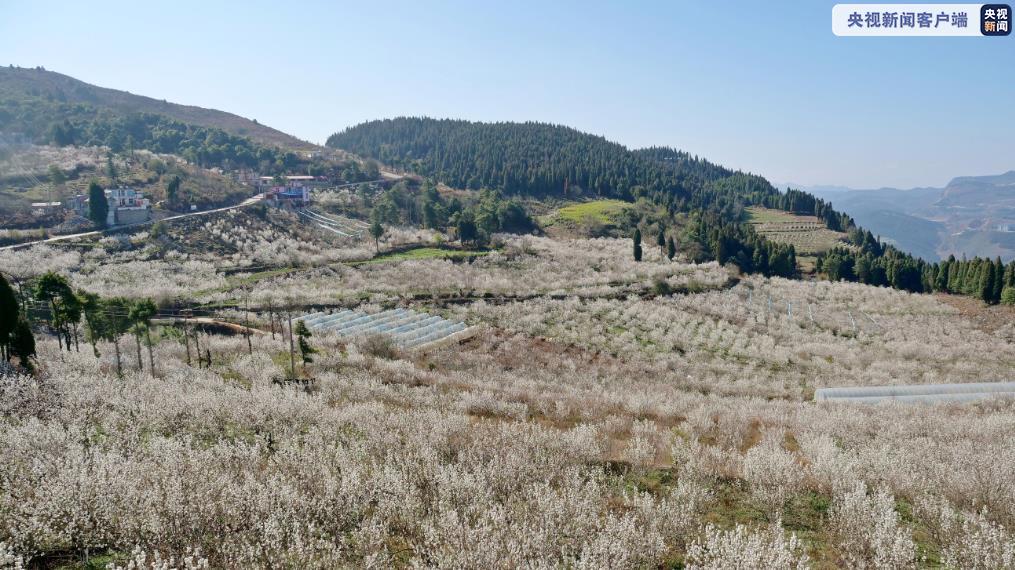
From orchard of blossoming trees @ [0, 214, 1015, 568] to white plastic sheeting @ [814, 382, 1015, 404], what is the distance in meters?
1.77

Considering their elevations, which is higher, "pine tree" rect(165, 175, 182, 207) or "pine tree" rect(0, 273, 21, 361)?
"pine tree" rect(165, 175, 182, 207)

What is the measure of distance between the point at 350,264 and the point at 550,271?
27.7m

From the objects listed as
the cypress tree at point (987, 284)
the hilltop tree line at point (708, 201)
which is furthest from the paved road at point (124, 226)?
the cypress tree at point (987, 284)

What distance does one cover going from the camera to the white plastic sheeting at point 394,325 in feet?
126

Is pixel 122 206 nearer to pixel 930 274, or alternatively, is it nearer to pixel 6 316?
pixel 6 316

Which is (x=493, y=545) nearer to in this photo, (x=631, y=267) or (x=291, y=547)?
(x=291, y=547)

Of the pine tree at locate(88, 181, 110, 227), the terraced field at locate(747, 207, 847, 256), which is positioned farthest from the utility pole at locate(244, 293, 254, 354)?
the terraced field at locate(747, 207, 847, 256)

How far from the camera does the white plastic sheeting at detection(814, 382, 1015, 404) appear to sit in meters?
27.9

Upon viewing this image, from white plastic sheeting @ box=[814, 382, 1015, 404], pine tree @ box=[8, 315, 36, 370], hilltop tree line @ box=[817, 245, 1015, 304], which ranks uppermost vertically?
pine tree @ box=[8, 315, 36, 370]

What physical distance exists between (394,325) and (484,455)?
2937 centimetres

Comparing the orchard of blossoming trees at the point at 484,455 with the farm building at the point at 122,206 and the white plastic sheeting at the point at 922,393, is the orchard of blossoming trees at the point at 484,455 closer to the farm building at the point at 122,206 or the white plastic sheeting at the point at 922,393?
the white plastic sheeting at the point at 922,393

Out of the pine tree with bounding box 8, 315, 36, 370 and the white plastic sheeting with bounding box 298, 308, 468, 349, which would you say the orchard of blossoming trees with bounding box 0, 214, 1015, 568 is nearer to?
the pine tree with bounding box 8, 315, 36, 370

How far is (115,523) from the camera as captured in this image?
9180mm

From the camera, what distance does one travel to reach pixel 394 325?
137ft
